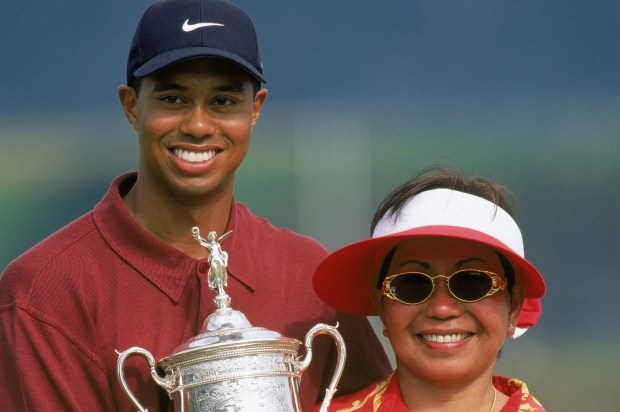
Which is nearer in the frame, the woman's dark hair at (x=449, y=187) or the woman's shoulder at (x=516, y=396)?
the woman's shoulder at (x=516, y=396)

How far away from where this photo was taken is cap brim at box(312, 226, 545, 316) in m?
3.25

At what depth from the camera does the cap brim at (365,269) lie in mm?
3250

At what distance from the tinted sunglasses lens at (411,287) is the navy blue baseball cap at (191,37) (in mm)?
579

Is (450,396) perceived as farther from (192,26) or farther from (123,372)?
(192,26)

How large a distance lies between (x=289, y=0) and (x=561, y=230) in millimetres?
1336

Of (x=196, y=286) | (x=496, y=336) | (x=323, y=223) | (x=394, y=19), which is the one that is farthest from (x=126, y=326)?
(x=394, y=19)

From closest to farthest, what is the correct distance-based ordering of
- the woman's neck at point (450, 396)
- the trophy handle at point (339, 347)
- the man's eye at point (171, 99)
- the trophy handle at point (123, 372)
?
the trophy handle at point (123, 372) < the trophy handle at point (339, 347) < the woman's neck at point (450, 396) < the man's eye at point (171, 99)

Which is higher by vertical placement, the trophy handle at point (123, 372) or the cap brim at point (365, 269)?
the cap brim at point (365, 269)

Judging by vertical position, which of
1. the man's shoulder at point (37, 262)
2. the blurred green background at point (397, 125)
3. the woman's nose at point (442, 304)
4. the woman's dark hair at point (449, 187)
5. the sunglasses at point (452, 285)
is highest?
the blurred green background at point (397, 125)

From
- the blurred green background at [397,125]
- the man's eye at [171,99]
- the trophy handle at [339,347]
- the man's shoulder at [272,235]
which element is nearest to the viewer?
the trophy handle at [339,347]

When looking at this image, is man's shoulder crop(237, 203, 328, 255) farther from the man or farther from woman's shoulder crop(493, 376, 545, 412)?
woman's shoulder crop(493, 376, 545, 412)

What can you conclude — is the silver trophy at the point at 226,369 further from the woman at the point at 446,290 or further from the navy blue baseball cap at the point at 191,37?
the navy blue baseball cap at the point at 191,37

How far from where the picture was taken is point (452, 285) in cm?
325

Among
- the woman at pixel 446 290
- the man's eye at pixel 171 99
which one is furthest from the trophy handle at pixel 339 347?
the man's eye at pixel 171 99
